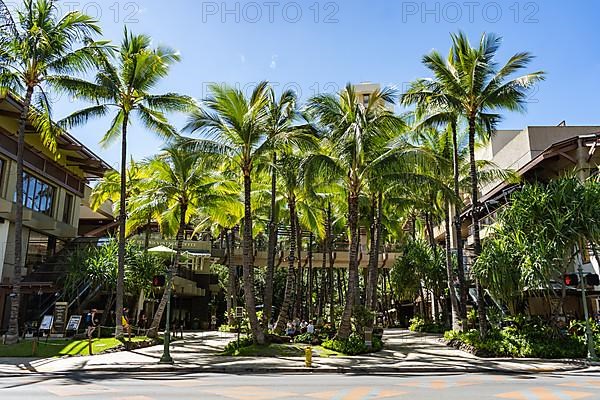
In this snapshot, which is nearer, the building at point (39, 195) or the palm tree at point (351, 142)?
the palm tree at point (351, 142)

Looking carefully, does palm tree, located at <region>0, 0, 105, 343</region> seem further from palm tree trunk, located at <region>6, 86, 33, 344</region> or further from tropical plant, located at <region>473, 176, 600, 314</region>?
tropical plant, located at <region>473, 176, 600, 314</region>

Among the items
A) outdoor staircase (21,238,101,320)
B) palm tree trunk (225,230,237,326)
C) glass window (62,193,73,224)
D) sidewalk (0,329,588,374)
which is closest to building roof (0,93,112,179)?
glass window (62,193,73,224)

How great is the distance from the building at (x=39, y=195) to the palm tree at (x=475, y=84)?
19.7 meters

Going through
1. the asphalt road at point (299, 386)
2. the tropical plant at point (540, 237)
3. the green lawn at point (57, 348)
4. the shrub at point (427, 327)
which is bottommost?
the asphalt road at point (299, 386)

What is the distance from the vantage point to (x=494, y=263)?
789 inches

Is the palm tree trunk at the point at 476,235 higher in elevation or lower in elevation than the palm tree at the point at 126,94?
lower

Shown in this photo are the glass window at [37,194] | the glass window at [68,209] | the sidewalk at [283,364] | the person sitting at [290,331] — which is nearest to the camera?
the sidewalk at [283,364]

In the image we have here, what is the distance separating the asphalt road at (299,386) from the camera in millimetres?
10211

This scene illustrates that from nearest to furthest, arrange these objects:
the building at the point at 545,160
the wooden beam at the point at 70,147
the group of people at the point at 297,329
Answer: the group of people at the point at 297,329
the building at the point at 545,160
the wooden beam at the point at 70,147

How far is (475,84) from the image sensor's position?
2150cm

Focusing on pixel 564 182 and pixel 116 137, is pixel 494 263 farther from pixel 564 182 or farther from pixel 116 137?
pixel 116 137

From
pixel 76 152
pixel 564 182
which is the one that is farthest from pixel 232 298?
pixel 564 182

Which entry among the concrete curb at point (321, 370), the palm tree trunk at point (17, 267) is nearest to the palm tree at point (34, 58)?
the palm tree trunk at point (17, 267)

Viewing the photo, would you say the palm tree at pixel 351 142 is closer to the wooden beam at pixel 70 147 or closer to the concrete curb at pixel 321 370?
the concrete curb at pixel 321 370
